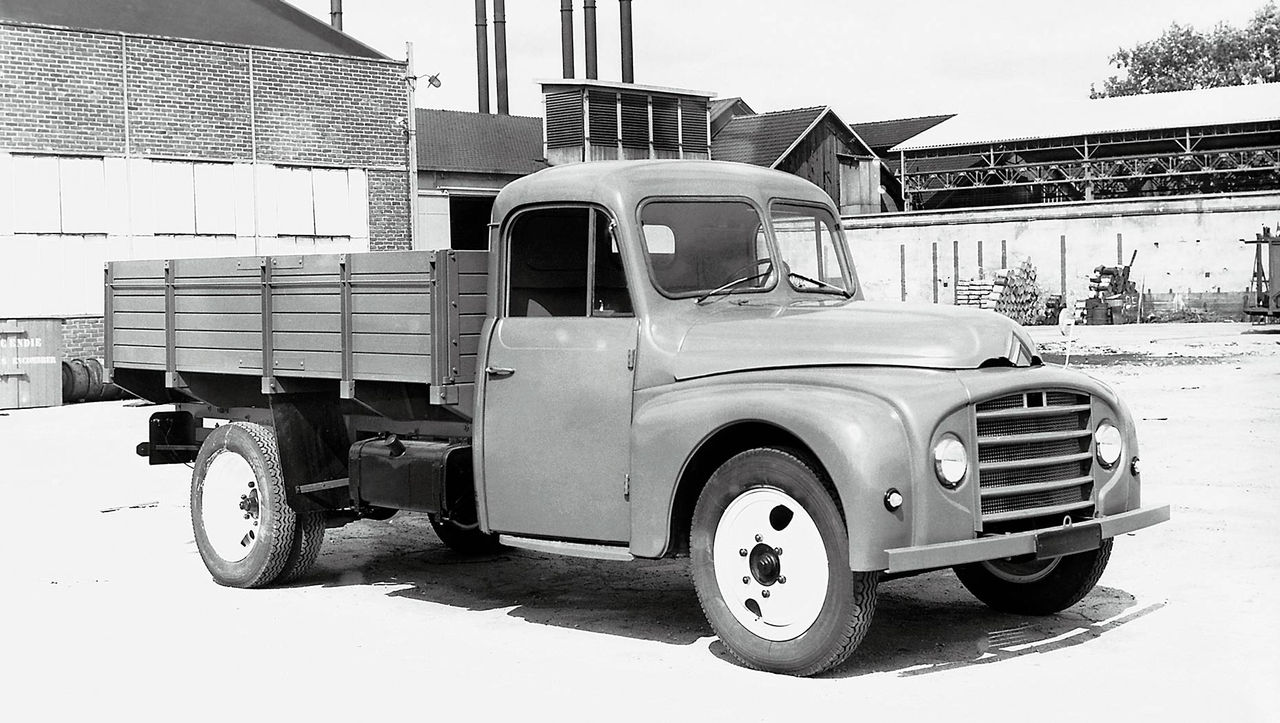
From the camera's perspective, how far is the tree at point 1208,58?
75312mm

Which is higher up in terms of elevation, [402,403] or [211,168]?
[211,168]

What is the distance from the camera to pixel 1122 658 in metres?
6.37

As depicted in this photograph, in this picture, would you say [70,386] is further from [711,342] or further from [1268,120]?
[1268,120]

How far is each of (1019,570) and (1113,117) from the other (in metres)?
51.5

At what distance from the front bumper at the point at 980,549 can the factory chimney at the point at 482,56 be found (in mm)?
53512

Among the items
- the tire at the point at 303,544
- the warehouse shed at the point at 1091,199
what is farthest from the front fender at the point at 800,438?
the warehouse shed at the point at 1091,199

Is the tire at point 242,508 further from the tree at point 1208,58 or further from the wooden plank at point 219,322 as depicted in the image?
the tree at point 1208,58

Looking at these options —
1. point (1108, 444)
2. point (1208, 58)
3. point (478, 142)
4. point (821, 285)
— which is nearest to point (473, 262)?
point (821, 285)

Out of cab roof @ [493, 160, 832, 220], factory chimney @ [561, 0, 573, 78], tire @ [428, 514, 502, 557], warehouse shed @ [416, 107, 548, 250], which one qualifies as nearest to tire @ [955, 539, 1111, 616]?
cab roof @ [493, 160, 832, 220]

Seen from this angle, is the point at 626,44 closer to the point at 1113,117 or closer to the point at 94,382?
the point at 1113,117

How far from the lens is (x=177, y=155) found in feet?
89.1

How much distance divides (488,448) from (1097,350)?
24905 millimetres

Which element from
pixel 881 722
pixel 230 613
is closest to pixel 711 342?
pixel 881 722

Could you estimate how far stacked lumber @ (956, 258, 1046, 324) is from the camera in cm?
4569
